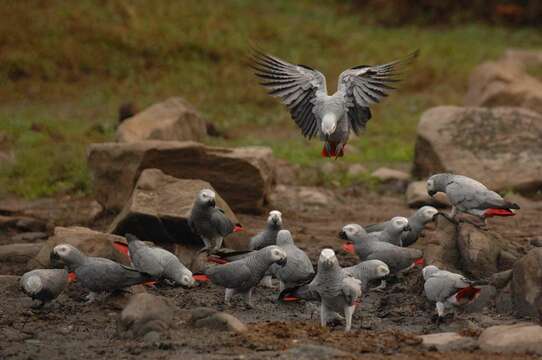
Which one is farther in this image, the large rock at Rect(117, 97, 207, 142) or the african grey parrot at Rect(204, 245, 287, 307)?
the large rock at Rect(117, 97, 207, 142)

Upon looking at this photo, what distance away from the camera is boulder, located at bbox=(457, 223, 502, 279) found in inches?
383

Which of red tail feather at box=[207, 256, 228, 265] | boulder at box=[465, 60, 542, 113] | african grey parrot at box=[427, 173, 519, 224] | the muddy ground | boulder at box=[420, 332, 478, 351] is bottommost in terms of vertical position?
the muddy ground

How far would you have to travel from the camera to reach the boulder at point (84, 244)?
Result: 10016 mm

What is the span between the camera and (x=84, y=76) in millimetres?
19359

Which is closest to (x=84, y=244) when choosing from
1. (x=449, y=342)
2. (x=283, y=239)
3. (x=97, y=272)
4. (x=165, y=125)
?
(x=97, y=272)

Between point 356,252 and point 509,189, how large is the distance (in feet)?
13.6

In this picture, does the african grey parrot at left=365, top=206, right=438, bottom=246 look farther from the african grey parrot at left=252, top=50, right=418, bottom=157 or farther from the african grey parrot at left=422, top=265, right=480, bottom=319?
the african grey parrot at left=422, top=265, right=480, bottom=319

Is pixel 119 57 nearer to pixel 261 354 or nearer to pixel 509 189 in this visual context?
pixel 509 189

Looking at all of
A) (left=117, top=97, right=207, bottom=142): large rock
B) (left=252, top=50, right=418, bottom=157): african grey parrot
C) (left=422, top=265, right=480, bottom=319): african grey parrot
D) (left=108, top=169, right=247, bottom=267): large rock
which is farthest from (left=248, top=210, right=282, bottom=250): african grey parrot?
(left=117, top=97, right=207, bottom=142): large rock

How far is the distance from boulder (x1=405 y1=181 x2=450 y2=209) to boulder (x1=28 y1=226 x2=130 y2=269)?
14.3ft

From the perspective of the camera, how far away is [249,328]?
26.7ft

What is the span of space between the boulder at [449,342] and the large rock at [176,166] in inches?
184

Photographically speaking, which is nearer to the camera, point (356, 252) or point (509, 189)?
point (356, 252)

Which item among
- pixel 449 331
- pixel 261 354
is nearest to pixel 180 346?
pixel 261 354
